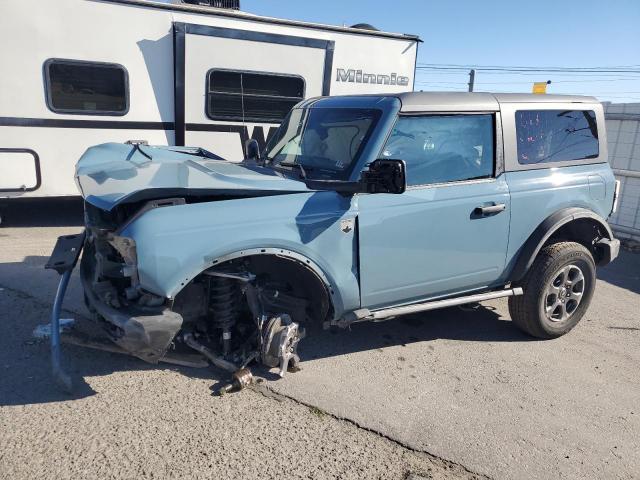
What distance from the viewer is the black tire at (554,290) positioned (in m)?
4.26

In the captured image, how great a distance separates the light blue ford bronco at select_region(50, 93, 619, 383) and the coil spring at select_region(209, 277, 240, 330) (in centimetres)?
1

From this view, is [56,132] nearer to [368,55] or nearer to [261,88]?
[261,88]

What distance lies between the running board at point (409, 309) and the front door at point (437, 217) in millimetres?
63

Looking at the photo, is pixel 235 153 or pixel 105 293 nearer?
pixel 105 293

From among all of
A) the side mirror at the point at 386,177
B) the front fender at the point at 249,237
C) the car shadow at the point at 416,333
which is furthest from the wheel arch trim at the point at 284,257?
the car shadow at the point at 416,333

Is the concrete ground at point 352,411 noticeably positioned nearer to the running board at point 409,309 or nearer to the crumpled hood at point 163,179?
the running board at point 409,309

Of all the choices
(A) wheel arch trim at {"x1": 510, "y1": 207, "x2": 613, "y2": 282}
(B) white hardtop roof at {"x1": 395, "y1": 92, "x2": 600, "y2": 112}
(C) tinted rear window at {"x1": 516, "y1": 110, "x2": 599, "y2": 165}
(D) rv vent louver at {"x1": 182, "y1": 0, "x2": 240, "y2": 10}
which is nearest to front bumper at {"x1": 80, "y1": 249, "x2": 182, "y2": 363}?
(B) white hardtop roof at {"x1": 395, "y1": 92, "x2": 600, "y2": 112}

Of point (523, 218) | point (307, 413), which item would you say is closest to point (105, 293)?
point (307, 413)

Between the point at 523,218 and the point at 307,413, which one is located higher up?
the point at 523,218

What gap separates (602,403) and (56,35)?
22.6 feet

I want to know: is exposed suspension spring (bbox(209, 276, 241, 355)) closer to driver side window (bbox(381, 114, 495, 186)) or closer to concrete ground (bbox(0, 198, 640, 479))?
→ concrete ground (bbox(0, 198, 640, 479))

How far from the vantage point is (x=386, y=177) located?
3.20 m

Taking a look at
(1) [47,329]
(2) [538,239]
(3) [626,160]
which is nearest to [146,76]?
(1) [47,329]

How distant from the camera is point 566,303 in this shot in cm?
449
